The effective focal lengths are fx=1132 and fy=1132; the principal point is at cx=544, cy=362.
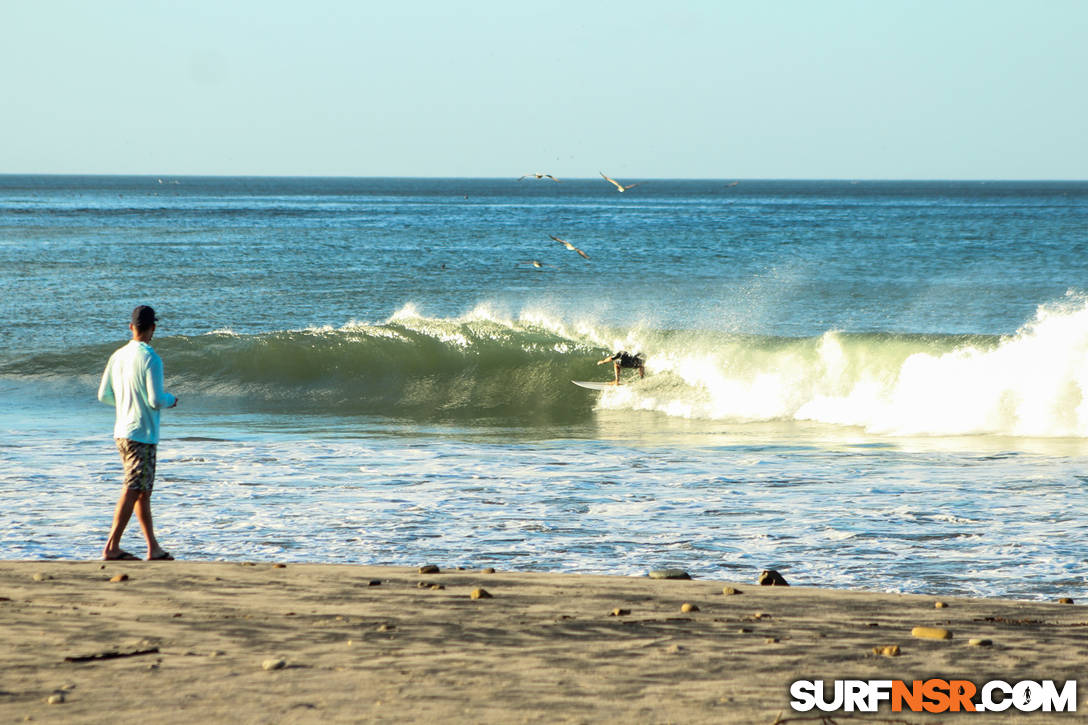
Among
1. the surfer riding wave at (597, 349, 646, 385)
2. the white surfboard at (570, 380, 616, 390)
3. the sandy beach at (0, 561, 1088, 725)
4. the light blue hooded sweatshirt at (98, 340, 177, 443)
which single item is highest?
the light blue hooded sweatshirt at (98, 340, 177, 443)

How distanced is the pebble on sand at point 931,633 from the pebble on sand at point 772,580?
123 centimetres

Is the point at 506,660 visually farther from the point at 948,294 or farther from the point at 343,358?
the point at 948,294

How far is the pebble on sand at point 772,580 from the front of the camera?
21.3 feet

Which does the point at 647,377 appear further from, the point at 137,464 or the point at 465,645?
the point at 465,645

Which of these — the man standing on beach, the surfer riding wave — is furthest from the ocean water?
the man standing on beach

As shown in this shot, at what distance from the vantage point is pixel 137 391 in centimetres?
704

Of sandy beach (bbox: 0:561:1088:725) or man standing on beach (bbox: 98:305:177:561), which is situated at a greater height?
man standing on beach (bbox: 98:305:177:561)

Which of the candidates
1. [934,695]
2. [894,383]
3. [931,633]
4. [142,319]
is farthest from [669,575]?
[894,383]

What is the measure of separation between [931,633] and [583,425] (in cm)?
978

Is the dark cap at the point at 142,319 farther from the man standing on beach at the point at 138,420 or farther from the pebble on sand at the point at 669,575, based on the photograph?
the pebble on sand at the point at 669,575

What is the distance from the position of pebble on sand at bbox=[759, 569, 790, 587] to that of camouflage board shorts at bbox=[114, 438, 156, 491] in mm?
3790

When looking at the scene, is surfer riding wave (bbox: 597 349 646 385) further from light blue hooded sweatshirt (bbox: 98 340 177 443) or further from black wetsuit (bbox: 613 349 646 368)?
light blue hooded sweatshirt (bbox: 98 340 177 443)

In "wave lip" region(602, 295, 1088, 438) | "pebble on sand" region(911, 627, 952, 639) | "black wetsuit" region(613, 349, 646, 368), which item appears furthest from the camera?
"black wetsuit" region(613, 349, 646, 368)

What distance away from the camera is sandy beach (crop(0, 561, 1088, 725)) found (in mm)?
4266
